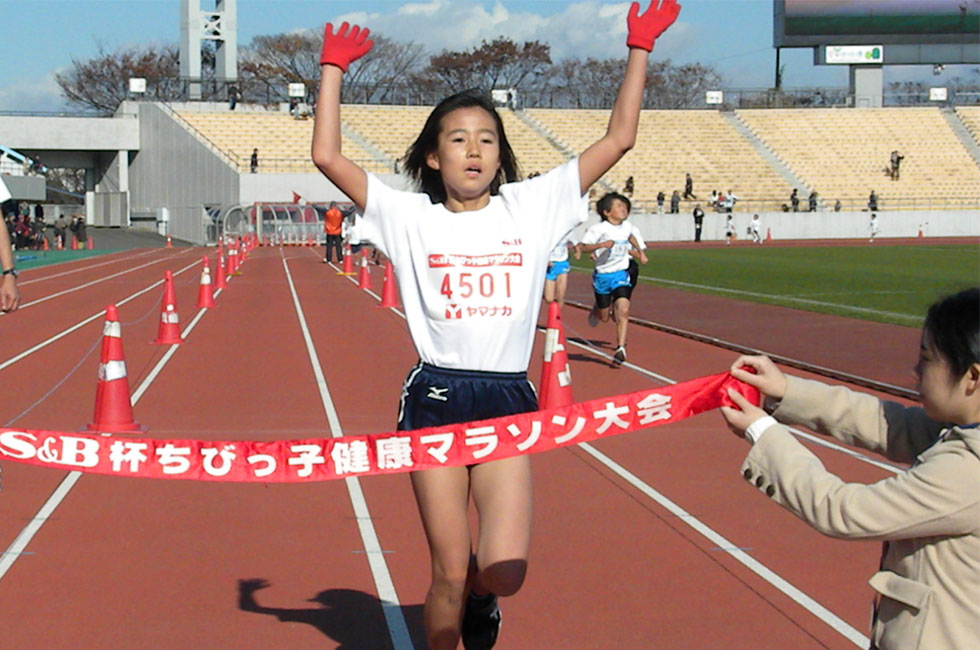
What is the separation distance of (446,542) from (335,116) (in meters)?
1.52

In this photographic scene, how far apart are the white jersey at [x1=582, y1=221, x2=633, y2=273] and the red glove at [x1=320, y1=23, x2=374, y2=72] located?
9.92 metres

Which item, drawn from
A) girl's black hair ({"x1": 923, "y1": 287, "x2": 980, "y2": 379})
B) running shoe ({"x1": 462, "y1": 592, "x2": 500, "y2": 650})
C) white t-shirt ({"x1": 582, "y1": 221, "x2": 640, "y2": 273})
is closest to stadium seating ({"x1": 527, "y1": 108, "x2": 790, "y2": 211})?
white t-shirt ({"x1": 582, "y1": 221, "x2": 640, "y2": 273})

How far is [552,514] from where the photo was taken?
7.51 meters

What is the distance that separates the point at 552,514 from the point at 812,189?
63360 mm

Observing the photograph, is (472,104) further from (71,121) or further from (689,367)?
(71,121)

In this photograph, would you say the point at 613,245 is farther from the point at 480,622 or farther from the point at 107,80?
the point at 107,80

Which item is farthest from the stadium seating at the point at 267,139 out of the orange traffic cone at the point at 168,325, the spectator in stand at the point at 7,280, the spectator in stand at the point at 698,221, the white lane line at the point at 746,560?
the spectator in stand at the point at 7,280

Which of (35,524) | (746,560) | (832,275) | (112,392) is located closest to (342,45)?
(746,560)

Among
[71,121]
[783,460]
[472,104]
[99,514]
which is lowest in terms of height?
[99,514]

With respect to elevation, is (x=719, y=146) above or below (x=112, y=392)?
above

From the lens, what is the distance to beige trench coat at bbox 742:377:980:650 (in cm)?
276

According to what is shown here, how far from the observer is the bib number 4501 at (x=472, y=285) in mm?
4168

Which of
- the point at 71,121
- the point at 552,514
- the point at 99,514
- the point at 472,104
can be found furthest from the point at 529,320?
the point at 71,121

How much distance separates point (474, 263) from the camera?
13.8 ft
